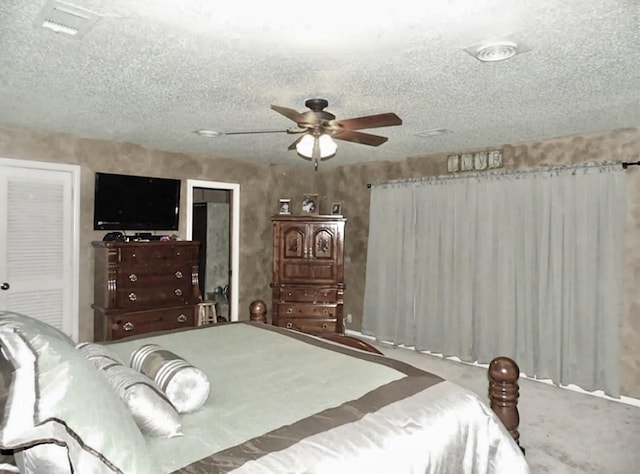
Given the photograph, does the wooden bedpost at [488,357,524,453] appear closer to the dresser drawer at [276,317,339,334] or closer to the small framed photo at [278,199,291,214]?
the dresser drawer at [276,317,339,334]

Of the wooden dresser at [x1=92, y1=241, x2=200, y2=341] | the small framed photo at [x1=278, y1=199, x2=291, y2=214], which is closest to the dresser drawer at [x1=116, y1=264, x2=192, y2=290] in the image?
the wooden dresser at [x1=92, y1=241, x2=200, y2=341]

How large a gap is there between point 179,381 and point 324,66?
73.4 inches

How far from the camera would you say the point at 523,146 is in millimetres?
4547

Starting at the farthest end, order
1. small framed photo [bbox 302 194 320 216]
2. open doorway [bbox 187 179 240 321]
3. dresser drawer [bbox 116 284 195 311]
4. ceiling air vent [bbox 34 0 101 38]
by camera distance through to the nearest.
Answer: open doorway [bbox 187 179 240 321]
small framed photo [bbox 302 194 320 216]
dresser drawer [bbox 116 284 195 311]
ceiling air vent [bbox 34 0 101 38]

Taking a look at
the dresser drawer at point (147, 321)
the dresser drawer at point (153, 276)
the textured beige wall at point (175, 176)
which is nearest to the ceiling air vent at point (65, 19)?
the textured beige wall at point (175, 176)

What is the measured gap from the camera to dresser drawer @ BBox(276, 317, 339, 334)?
562 centimetres

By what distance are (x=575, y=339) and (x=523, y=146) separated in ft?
6.45

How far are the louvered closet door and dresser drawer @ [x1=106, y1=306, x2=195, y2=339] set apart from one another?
578mm

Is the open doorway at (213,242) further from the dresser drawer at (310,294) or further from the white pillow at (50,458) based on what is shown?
the white pillow at (50,458)

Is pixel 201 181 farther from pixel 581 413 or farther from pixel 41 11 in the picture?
pixel 581 413

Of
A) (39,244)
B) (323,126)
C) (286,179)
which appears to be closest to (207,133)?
(323,126)

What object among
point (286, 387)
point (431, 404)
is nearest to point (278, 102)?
point (286, 387)

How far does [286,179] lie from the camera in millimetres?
6250

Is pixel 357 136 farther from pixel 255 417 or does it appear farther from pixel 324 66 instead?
pixel 255 417
